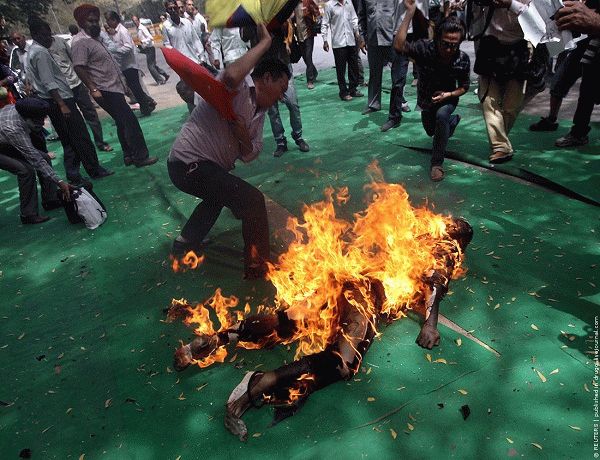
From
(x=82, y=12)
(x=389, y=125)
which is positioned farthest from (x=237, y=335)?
(x=82, y=12)

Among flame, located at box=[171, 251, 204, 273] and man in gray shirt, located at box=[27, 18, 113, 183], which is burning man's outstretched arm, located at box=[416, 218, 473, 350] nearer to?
flame, located at box=[171, 251, 204, 273]

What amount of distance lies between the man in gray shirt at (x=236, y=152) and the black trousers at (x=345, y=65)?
6909 millimetres

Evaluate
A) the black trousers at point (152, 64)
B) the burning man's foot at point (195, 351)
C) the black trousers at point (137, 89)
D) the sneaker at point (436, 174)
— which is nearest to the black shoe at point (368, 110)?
the sneaker at point (436, 174)

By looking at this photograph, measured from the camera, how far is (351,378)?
9.66 ft

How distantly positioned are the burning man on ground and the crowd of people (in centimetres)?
66

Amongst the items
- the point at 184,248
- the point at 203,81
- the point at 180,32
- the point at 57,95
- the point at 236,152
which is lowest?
the point at 184,248

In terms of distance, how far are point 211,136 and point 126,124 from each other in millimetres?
4639

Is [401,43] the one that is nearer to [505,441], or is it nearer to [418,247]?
[418,247]

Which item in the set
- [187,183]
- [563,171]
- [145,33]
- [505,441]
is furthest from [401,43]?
[145,33]

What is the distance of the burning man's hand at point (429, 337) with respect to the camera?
306 centimetres

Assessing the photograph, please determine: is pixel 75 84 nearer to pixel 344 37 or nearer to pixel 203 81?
pixel 344 37

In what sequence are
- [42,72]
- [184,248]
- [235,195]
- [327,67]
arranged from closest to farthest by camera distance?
[235,195], [184,248], [42,72], [327,67]

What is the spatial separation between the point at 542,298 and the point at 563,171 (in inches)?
109

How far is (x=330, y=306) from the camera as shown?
10.4 ft
